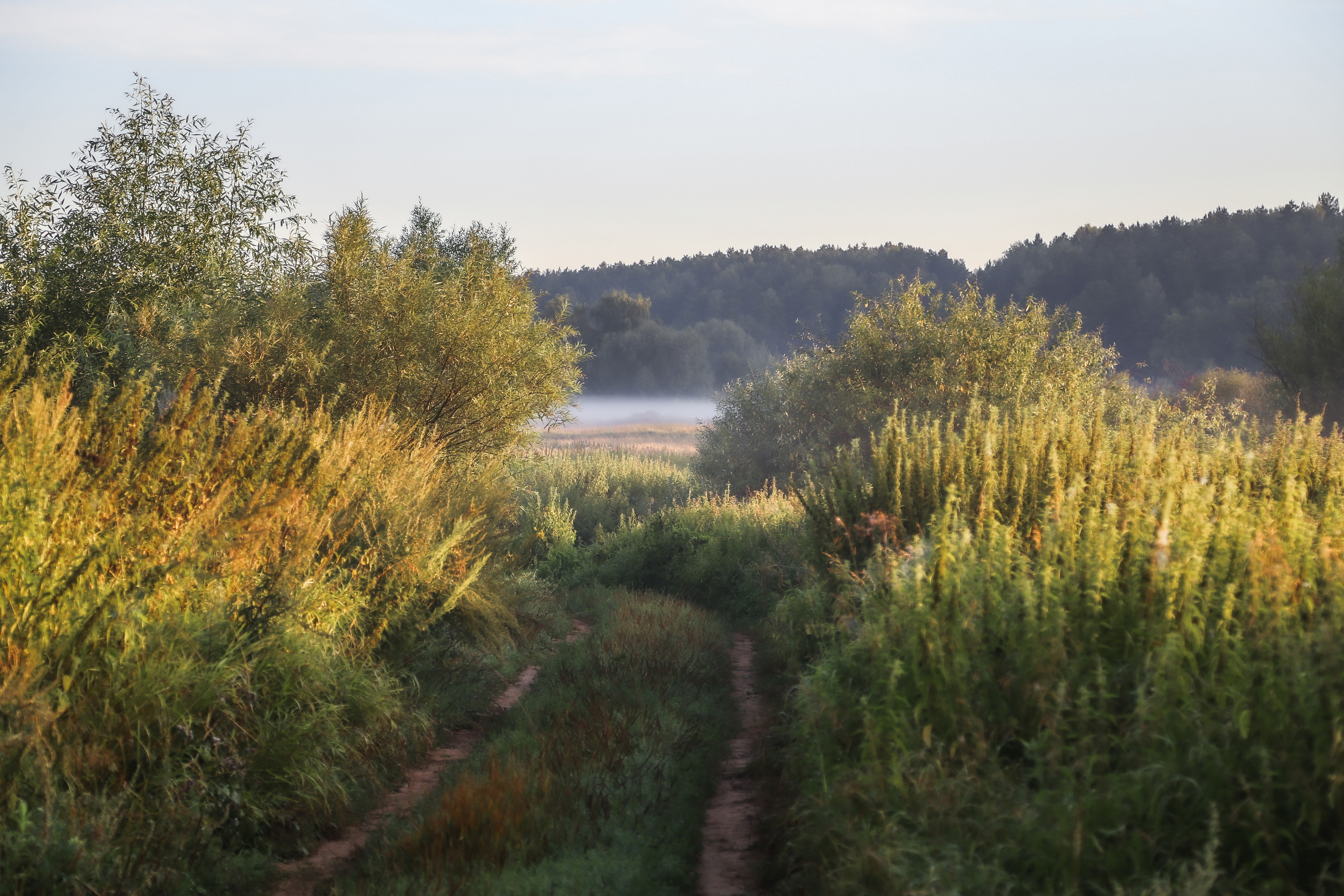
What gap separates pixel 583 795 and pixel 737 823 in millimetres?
967

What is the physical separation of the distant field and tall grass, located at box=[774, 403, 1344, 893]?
1008 inches

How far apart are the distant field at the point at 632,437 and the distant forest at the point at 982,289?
659cm

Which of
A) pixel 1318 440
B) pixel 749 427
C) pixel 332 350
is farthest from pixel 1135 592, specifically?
pixel 749 427

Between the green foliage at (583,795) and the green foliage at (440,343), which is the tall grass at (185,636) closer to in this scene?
the green foliage at (583,795)

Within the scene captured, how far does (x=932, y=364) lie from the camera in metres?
17.5

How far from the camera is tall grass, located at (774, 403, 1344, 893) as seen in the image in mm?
3365

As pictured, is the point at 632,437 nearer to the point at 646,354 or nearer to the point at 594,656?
the point at 646,354

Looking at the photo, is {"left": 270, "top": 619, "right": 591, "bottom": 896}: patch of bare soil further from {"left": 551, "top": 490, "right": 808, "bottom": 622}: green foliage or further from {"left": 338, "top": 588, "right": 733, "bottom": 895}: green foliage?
{"left": 551, "top": 490, "right": 808, "bottom": 622}: green foliage

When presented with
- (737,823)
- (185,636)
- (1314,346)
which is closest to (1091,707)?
(737,823)

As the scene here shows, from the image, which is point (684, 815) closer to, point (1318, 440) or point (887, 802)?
point (887, 802)

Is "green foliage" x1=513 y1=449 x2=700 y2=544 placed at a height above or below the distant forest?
below

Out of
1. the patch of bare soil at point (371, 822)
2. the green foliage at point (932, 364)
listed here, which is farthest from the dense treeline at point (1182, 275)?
the patch of bare soil at point (371, 822)

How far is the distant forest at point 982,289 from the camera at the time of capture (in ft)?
189

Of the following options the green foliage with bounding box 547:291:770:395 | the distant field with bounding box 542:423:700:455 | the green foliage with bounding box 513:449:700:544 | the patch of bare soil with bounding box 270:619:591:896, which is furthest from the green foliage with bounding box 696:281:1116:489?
the green foliage with bounding box 547:291:770:395
